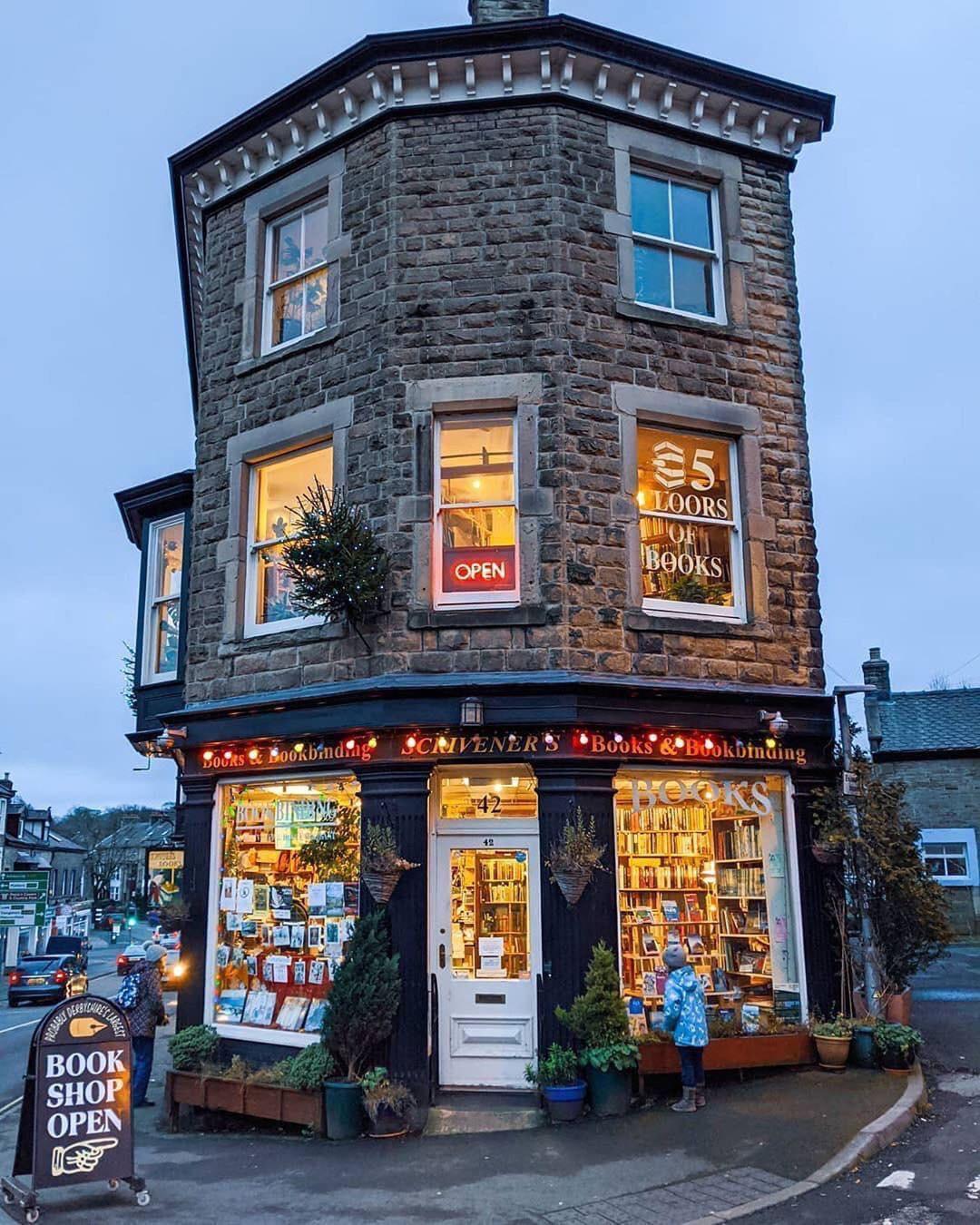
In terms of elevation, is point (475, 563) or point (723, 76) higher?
point (723, 76)

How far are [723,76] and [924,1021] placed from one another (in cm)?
1163

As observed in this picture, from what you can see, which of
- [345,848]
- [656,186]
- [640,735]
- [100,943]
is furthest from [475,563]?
[100,943]

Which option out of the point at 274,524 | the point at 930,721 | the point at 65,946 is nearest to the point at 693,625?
the point at 274,524

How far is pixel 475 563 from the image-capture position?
36.2 feet

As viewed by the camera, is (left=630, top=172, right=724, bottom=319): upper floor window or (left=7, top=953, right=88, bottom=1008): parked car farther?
(left=7, top=953, right=88, bottom=1008): parked car

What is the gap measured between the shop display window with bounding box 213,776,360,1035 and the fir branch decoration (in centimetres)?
176

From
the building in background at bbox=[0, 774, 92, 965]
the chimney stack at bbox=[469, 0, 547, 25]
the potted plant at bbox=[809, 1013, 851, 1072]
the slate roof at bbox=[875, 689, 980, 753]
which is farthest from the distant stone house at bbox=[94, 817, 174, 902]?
the potted plant at bbox=[809, 1013, 851, 1072]

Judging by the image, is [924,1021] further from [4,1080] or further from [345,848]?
[4,1080]

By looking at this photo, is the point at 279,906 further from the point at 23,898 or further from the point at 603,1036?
the point at 23,898

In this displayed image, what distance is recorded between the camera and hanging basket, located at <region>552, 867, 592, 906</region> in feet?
32.2

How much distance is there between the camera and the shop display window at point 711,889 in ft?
35.6

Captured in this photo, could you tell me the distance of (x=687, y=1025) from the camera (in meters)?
9.46

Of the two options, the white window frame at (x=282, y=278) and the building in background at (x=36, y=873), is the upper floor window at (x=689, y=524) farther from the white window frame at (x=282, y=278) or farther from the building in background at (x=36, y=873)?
the building in background at (x=36, y=873)

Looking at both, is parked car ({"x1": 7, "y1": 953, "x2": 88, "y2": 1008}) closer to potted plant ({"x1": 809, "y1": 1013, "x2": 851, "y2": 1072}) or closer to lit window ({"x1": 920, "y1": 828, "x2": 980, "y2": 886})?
lit window ({"x1": 920, "y1": 828, "x2": 980, "y2": 886})
